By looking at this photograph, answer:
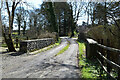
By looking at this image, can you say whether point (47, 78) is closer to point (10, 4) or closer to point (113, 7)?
point (113, 7)

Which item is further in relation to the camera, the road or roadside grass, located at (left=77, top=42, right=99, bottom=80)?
the road

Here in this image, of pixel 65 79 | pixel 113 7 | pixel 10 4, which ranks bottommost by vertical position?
pixel 65 79

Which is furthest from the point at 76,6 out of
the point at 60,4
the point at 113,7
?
the point at 113,7

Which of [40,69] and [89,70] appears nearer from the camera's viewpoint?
[89,70]

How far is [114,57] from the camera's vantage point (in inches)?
221

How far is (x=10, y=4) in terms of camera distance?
10352mm

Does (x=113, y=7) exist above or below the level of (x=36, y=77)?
above

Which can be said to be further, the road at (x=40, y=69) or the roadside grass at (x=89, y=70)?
the road at (x=40, y=69)

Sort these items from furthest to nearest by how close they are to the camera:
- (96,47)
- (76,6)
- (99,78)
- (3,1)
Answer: (76,6) < (3,1) < (96,47) < (99,78)

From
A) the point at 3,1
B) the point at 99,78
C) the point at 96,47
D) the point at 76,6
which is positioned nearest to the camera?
the point at 99,78

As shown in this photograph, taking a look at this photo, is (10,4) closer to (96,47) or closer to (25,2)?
(25,2)

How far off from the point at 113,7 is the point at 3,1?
9272mm

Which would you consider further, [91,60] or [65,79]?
[91,60]

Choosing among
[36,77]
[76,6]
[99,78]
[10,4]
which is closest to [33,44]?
[10,4]
